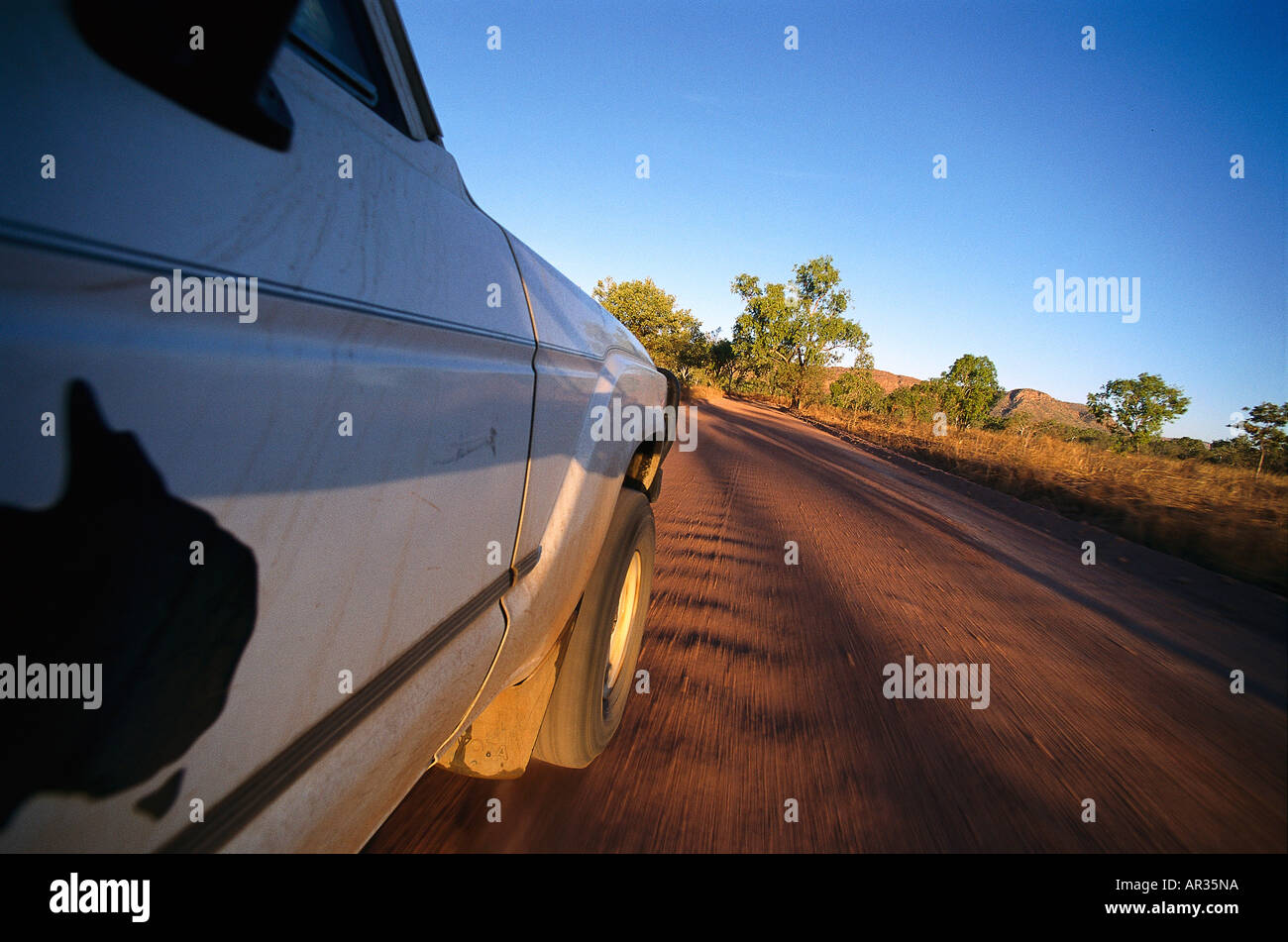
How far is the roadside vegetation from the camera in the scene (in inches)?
244

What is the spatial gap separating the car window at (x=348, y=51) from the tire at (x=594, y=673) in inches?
54.8

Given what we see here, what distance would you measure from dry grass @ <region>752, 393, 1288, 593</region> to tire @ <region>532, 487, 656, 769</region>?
6387mm

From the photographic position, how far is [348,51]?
39.9 inches

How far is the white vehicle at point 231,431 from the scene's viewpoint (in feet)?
1.43

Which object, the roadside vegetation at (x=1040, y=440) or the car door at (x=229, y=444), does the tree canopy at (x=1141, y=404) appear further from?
the car door at (x=229, y=444)

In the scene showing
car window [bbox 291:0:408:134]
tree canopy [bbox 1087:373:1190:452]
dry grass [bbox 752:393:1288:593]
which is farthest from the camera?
tree canopy [bbox 1087:373:1190:452]

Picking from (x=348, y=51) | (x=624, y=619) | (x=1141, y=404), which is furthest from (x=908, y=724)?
(x=1141, y=404)

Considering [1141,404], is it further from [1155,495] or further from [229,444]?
[229,444]

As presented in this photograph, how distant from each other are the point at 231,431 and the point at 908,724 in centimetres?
257

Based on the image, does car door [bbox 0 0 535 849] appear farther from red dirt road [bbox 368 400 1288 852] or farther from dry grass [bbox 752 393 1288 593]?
dry grass [bbox 752 393 1288 593]

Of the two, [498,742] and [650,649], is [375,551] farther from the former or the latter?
[650,649]

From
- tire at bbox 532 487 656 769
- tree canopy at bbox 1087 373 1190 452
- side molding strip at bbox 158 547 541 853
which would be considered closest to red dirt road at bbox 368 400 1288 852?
tire at bbox 532 487 656 769
